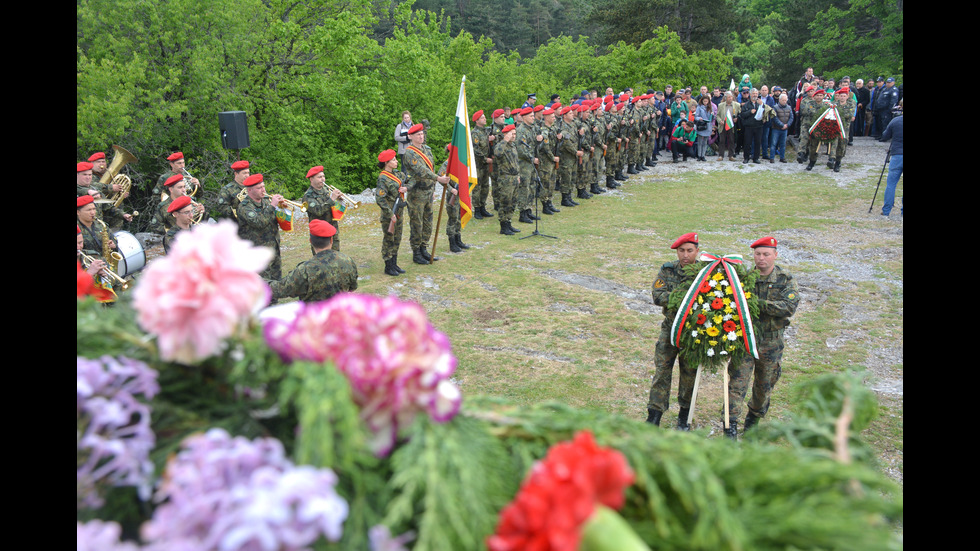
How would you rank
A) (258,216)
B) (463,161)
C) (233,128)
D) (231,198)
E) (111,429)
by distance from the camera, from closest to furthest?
1. (111,429)
2. (258,216)
3. (231,198)
4. (463,161)
5. (233,128)

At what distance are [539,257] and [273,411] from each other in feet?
33.1

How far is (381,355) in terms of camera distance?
1.18 metres

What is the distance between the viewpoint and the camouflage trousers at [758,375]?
5.50 meters

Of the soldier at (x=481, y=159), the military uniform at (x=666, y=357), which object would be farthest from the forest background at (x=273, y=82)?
the military uniform at (x=666, y=357)

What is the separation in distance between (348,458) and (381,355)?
0.68 ft

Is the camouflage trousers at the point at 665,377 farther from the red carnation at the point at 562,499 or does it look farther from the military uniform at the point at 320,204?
the military uniform at the point at 320,204

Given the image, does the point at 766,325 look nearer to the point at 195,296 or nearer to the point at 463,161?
the point at 195,296

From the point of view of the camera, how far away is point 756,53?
38.5 meters

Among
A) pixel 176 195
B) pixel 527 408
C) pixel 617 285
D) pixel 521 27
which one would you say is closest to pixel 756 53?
pixel 521 27

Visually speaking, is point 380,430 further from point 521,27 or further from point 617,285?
point 521,27

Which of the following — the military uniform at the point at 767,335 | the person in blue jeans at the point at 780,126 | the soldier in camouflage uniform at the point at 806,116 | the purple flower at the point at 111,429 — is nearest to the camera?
the purple flower at the point at 111,429

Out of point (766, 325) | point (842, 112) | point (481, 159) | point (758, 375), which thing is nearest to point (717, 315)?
point (766, 325)

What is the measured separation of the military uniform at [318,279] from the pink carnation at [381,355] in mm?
4590

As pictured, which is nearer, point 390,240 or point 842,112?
point 390,240
